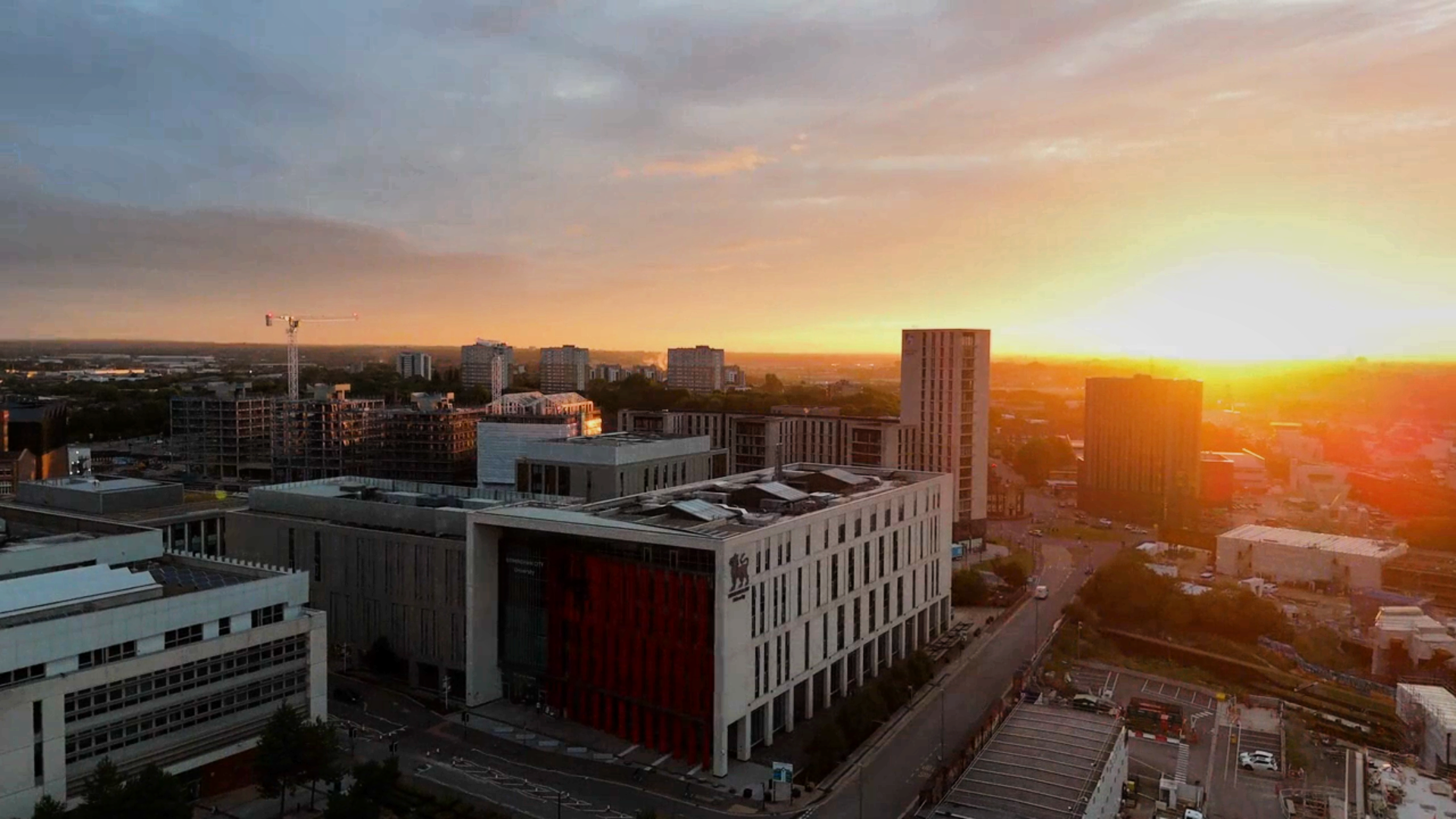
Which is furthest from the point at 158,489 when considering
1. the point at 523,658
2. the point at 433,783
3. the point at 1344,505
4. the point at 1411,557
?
the point at 1344,505

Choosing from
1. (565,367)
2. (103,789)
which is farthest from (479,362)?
(103,789)

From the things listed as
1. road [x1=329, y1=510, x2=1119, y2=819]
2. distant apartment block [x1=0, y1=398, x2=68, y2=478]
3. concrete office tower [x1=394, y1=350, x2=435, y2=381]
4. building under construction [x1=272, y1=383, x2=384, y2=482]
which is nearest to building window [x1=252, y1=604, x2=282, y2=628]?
road [x1=329, y1=510, x2=1119, y2=819]

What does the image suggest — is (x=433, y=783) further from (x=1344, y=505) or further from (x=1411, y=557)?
(x=1344, y=505)

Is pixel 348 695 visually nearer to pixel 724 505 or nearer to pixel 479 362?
pixel 724 505

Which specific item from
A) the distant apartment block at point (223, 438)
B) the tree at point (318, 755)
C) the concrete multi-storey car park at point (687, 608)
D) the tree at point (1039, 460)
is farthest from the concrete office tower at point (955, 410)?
the distant apartment block at point (223, 438)

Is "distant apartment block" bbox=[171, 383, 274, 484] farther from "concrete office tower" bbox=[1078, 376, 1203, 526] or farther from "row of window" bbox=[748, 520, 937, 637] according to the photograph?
"concrete office tower" bbox=[1078, 376, 1203, 526]

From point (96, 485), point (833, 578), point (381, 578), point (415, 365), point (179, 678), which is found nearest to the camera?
point (179, 678)

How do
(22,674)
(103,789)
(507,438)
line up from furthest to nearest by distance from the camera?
(507,438) → (22,674) → (103,789)
